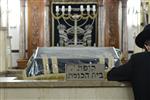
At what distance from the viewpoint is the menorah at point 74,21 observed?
46.4 feet

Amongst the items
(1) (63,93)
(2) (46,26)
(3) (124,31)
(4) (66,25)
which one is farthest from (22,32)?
(1) (63,93)

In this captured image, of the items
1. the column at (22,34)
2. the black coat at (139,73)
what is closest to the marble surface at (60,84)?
the black coat at (139,73)

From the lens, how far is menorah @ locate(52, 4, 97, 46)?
14148mm


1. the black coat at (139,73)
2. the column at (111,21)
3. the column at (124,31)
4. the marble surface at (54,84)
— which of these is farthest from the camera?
the column at (111,21)

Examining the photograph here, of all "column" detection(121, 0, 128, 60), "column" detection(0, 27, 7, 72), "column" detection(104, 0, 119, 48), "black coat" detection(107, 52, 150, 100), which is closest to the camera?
"black coat" detection(107, 52, 150, 100)

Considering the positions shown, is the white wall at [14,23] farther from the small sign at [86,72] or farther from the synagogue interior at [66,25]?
the small sign at [86,72]

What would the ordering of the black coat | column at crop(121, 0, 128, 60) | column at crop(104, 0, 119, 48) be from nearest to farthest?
1. the black coat
2. column at crop(121, 0, 128, 60)
3. column at crop(104, 0, 119, 48)

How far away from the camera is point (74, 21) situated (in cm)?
1428

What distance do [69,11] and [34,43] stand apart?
181 cm

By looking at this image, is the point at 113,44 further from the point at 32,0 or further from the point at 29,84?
the point at 29,84

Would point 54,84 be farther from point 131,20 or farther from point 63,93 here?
point 131,20

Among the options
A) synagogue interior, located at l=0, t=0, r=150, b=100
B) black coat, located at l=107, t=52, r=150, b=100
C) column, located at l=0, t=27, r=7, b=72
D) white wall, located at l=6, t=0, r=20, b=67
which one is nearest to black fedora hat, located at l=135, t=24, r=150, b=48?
black coat, located at l=107, t=52, r=150, b=100

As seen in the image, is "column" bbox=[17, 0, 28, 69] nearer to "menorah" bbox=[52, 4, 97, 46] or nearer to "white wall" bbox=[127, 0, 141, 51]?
"menorah" bbox=[52, 4, 97, 46]

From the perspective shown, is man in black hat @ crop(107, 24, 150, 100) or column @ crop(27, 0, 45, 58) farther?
column @ crop(27, 0, 45, 58)
